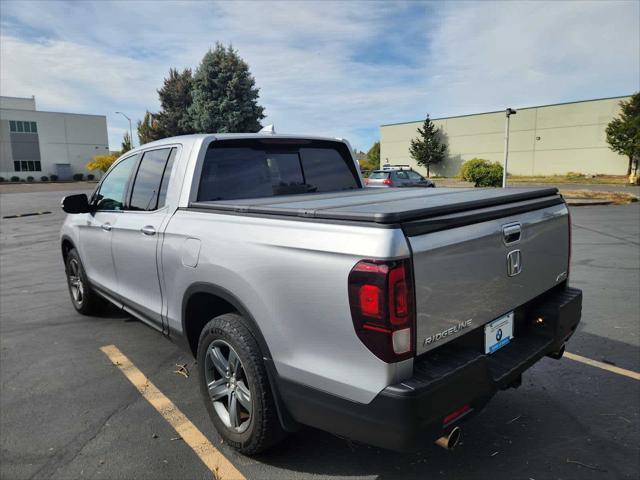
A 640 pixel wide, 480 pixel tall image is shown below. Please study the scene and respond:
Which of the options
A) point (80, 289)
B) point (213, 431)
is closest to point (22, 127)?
point (80, 289)

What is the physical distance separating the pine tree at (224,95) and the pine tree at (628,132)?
32.7 m

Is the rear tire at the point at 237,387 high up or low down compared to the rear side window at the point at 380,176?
down

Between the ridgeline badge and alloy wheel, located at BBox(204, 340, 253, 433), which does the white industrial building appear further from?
the ridgeline badge

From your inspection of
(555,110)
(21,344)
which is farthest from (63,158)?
(21,344)

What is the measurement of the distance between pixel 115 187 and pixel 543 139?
5311 cm

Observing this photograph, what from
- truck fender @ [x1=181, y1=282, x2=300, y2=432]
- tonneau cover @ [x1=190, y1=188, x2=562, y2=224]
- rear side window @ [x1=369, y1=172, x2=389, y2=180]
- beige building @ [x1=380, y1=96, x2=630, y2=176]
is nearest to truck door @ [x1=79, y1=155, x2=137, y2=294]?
tonneau cover @ [x1=190, y1=188, x2=562, y2=224]

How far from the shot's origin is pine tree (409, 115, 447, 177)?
5669cm

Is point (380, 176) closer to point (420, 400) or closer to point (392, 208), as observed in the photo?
point (392, 208)

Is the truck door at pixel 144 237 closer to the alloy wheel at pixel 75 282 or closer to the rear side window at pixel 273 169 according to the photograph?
the rear side window at pixel 273 169

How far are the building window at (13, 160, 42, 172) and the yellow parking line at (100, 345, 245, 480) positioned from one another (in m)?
77.3

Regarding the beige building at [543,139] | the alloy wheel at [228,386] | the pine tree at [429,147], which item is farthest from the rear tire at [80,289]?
the pine tree at [429,147]

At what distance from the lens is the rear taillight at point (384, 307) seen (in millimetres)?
1788

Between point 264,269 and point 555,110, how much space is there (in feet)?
178

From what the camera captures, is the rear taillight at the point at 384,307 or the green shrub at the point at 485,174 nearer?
the rear taillight at the point at 384,307
